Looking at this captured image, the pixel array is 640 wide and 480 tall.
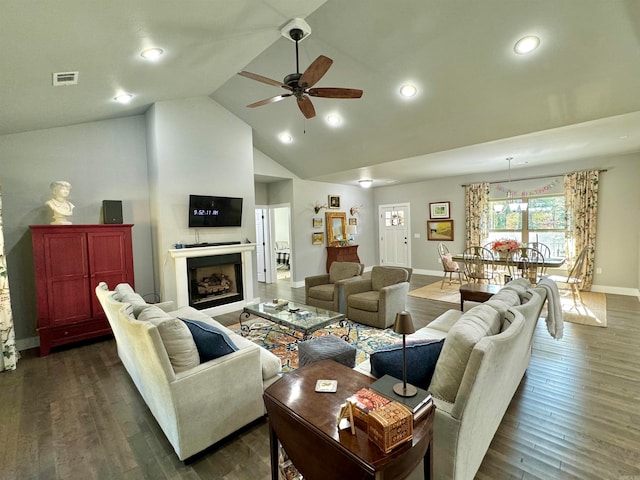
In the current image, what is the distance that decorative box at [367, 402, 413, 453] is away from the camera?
3.30ft

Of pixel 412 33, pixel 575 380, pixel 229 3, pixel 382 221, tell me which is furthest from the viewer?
pixel 382 221

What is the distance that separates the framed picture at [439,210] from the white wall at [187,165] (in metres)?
5.20

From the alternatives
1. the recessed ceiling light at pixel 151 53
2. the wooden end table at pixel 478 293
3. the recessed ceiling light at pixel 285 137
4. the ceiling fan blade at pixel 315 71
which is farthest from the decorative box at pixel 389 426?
the recessed ceiling light at pixel 285 137

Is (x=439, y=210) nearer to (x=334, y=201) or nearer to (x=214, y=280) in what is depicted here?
(x=334, y=201)

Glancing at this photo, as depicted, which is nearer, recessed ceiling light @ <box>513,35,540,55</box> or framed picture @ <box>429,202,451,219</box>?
recessed ceiling light @ <box>513,35,540,55</box>

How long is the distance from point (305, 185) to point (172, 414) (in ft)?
19.7

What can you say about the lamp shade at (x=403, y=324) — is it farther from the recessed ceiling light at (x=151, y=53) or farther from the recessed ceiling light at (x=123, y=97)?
the recessed ceiling light at (x=123, y=97)

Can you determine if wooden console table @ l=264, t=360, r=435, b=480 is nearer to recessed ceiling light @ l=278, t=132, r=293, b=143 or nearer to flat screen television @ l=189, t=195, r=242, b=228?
flat screen television @ l=189, t=195, r=242, b=228

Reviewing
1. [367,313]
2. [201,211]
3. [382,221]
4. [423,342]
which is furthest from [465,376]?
[382,221]

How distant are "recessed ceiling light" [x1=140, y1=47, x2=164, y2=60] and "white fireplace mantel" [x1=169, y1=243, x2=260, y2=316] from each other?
8.63ft

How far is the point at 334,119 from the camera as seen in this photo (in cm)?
480

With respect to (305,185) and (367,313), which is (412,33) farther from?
(305,185)

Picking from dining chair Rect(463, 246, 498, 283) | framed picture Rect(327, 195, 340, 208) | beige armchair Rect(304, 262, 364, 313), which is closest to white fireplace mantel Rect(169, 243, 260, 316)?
beige armchair Rect(304, 262, 364, 313)

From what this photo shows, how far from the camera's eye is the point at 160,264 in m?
4.62
